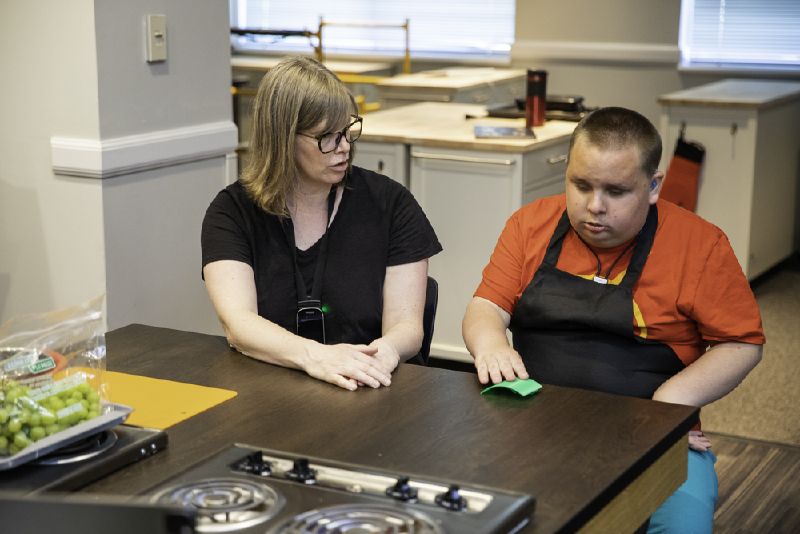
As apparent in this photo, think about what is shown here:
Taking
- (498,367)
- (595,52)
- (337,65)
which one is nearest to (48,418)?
(498,367)

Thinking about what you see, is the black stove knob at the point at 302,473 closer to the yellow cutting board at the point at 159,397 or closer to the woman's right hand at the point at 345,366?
the yellow cutting board at the point at 159,397

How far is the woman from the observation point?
7.77 ft

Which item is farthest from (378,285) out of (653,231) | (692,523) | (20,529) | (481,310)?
(20,529)

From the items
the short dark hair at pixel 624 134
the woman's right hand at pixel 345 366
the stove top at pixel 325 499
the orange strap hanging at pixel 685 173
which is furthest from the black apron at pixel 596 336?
the orange strap hanging at pixel 685 173

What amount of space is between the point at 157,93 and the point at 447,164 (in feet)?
4.30

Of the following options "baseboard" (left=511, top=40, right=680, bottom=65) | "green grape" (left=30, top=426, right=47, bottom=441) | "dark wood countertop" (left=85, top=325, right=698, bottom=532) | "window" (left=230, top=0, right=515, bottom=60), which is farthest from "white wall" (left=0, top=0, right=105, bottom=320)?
"window" (left=230, top=0, right=515, bottom=60)

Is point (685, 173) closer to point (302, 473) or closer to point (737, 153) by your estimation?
point (737, 153)

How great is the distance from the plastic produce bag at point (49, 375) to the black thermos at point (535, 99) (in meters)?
3.18

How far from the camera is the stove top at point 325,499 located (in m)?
1.35

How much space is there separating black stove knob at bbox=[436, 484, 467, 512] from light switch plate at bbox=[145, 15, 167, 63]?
2275 millimetres

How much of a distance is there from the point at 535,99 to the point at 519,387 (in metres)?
2.90

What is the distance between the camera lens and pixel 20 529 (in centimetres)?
92

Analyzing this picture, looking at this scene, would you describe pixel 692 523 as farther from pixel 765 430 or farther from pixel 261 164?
pixel 765 430

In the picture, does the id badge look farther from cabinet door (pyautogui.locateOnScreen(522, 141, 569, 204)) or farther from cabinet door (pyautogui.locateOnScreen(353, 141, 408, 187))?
cabinet door (pyautogui.locateOnScreen(353, 141, 408, 187))
